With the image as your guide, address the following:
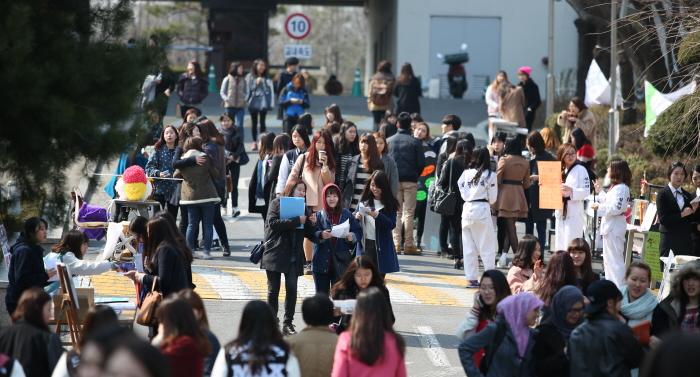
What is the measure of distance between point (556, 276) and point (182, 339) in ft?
11.0

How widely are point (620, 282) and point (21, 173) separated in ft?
26.7

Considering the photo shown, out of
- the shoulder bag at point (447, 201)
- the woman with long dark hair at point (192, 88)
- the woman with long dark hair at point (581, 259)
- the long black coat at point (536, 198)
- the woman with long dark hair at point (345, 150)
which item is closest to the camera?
the woman with long dark hair at point (581, 259)

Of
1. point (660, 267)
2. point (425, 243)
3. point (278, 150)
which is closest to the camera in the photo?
point (660, 267)

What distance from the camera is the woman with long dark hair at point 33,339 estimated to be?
827cm

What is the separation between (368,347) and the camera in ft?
26.1

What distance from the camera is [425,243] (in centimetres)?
1909

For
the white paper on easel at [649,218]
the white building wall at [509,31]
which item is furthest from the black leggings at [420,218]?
the white building wall at [509,31]

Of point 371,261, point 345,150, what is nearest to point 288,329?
point 371,261

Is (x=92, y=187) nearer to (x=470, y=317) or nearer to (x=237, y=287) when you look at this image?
(x=470, y=317)

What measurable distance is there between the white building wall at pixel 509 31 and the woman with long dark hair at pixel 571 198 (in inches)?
1025

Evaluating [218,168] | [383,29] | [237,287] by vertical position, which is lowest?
[237,287]

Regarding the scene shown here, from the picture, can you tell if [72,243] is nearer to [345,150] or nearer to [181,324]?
[181,324]

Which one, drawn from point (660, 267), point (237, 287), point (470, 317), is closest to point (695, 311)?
point (470, 317)

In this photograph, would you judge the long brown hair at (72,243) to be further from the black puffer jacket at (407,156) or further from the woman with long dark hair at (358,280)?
the black puffer jacket at (407,156)
